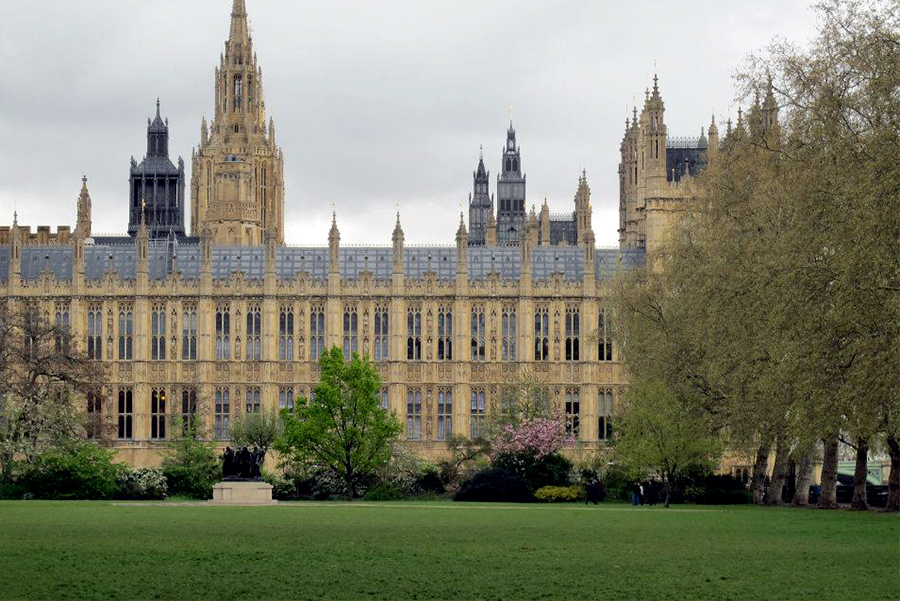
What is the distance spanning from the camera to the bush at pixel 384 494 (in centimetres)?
7676

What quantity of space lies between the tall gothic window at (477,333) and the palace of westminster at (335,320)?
80 millimetres

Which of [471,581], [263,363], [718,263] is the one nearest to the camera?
[471,581]

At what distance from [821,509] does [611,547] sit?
79.8 feet

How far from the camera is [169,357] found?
102m

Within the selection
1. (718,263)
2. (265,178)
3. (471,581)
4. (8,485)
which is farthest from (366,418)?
(265,178)

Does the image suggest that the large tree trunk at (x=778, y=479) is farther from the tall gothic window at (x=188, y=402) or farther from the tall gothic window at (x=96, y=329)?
the tall gothic window at (x=96, y=329)

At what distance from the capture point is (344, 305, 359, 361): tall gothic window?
4031 inches

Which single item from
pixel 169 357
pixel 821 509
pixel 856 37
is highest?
pixel 856 37

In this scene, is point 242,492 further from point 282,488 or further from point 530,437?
point 530,437

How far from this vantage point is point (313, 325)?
10256 centimetres

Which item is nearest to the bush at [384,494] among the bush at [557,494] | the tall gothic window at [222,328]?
the bush at [557,494]

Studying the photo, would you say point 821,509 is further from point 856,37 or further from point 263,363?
point 263,363

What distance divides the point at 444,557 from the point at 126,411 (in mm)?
67728

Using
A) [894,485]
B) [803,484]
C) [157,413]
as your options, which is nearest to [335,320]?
[157,413]
